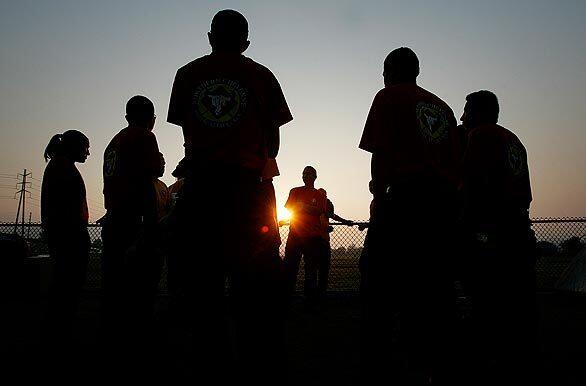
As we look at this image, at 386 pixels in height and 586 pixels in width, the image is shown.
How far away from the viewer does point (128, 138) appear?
3.74 m

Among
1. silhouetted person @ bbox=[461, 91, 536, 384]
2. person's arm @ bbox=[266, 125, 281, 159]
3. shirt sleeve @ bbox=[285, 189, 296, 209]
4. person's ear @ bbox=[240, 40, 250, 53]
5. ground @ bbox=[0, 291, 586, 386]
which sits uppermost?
person's ear @ bbox=[240, 40, 250, 53]

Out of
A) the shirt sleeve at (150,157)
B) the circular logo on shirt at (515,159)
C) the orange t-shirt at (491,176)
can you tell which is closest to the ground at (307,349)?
the shirt sleeve at (150,157)

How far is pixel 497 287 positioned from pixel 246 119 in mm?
2104

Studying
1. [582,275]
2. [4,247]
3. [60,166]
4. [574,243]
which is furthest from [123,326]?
[574,243]

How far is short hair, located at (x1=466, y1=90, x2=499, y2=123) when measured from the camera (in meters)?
3.64

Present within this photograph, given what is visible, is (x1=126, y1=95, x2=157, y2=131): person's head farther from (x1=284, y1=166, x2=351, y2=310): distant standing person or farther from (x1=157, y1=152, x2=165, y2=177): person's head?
(x1=284, y1=166, x2=351, y2=310): distant standing person

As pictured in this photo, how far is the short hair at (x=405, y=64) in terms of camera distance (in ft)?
9.56

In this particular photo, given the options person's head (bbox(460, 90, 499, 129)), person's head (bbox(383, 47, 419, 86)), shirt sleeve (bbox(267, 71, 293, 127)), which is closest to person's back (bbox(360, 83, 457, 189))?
person's head (bbox(383, 47, 419, 86))

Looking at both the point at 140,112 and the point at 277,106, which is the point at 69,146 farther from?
the point at 277,106

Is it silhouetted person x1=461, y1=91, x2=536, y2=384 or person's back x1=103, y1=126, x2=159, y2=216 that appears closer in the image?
silhouetted person x1=461, y1=91, x2=536, y2=384

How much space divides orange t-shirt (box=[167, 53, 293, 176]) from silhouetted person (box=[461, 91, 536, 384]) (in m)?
1.62

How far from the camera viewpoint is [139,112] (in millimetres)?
4000

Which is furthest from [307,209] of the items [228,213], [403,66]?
[228,213]

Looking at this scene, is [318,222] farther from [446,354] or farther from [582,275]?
[446,354]
